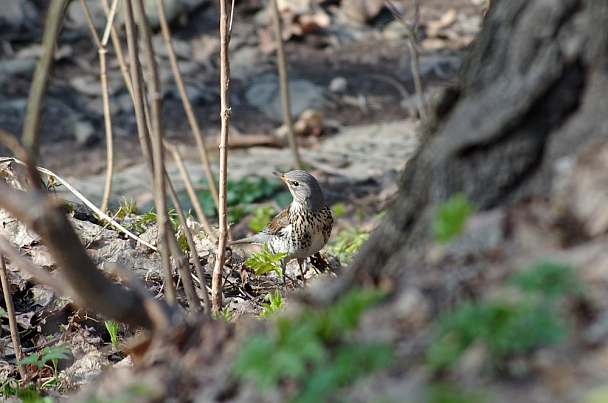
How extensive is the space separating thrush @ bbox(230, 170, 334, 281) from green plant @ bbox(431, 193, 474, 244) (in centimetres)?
326

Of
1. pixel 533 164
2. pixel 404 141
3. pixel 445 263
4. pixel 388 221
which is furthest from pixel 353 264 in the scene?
pixel 404 141

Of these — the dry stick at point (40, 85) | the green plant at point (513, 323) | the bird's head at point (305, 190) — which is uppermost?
the dry stick at point (40, 85)

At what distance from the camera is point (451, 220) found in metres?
2.09

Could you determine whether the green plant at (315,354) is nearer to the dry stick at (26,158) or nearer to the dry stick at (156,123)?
the dry stick at (26,158)

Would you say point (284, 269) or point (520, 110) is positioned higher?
point (520, 110)

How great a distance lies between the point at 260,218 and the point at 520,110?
530cm

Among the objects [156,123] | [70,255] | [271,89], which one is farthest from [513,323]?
[271,89]

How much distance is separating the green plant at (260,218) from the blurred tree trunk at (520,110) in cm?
457

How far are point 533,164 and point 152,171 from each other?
156 cm

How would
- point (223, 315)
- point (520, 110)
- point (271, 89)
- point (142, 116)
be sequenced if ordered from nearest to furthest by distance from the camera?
point (520, 110)
point (142, 116)
point (223, 315)
point (271, 89)

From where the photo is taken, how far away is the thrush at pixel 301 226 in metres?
5.45

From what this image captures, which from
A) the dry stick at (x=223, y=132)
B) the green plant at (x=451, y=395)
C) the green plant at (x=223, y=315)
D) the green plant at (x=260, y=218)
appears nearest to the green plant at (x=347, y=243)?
the green plant at (x=260, y=218)

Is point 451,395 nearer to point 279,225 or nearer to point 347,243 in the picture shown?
point 279,225

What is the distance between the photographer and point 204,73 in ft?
39.7
